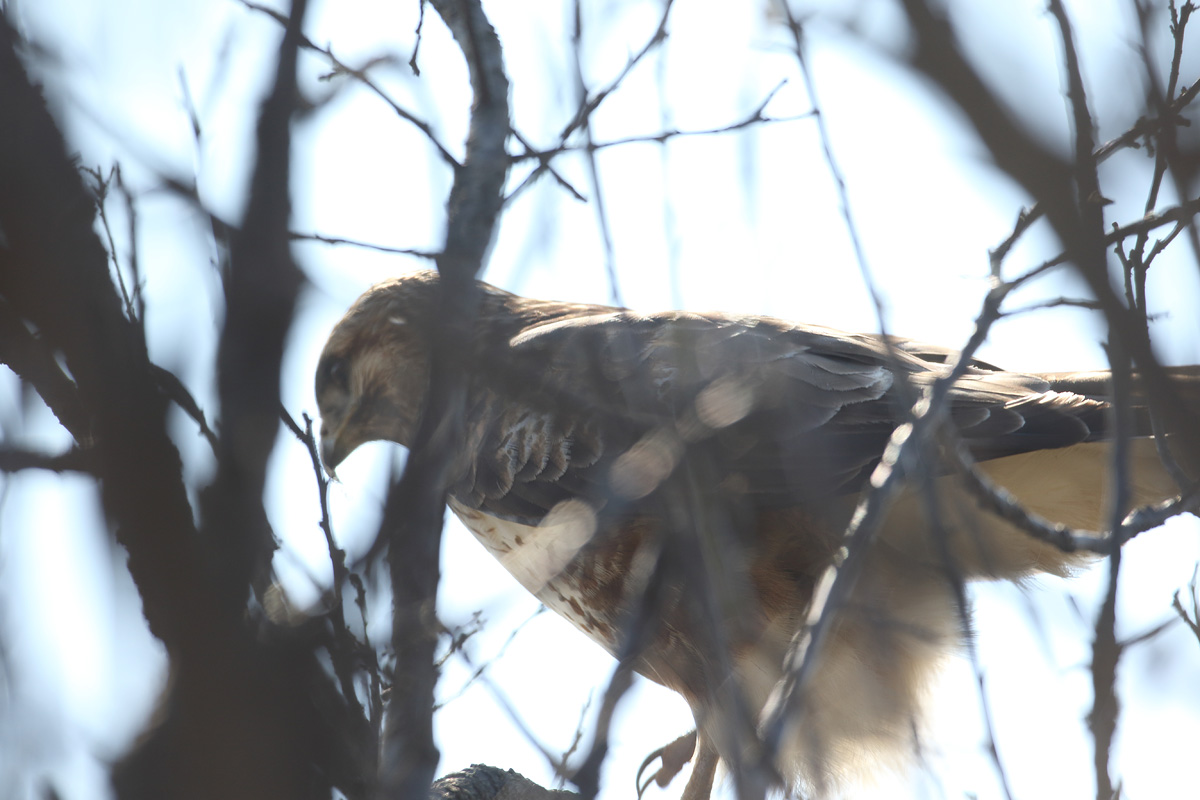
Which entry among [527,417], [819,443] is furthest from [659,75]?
[527,417]

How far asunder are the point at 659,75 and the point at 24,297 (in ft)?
3.69

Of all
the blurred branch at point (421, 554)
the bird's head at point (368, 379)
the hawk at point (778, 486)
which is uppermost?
the bird's head at point (368, 379)

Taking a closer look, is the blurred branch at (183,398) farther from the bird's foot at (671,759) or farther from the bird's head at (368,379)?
the bird's foot at (671,759)

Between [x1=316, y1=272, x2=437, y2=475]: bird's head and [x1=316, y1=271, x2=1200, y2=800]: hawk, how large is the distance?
252 mm

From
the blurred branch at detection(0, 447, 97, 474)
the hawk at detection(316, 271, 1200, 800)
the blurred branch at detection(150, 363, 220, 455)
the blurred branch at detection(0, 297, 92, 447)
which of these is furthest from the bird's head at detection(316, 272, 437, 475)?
the blurred branch at detection(150, 363, 220, 455)

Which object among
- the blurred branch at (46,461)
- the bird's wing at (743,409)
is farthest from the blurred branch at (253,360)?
the bird's wing at (743,409)

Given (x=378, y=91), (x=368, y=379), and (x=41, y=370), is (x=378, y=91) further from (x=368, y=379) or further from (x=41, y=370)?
(x=368, y=379)

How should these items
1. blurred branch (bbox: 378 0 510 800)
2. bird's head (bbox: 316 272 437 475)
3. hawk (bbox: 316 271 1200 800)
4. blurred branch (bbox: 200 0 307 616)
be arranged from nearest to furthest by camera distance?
1. blurred branch (bbox: 200 0 307 616)
2. blurred branch (bbox: 378 0 510 800)
3. hawk (bbox: 316 271 1200 800)
4. bird's head (bbox: 316 272 437 475)

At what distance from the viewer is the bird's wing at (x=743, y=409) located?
2.76m

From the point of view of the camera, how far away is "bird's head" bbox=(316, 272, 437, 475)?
383 cm

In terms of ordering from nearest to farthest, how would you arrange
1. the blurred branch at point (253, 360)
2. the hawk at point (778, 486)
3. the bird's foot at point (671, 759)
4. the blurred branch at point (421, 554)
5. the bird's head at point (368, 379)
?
the blurred branch at point (253, 360)
the blurred branch at point (421, 554)
the hawk at point (778, 486)
the bird's head at point (368, 379)
the bird's foot at point (671, 759)

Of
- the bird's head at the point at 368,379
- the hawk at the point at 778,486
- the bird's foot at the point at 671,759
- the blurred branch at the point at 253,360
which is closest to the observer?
the blurred branch at the point at 253,360

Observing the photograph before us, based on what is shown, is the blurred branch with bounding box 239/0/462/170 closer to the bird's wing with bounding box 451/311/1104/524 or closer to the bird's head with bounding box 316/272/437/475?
the bird's wing with bounding box 451/311/1104/524

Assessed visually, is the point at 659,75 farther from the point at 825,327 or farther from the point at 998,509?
the point at 825,327
